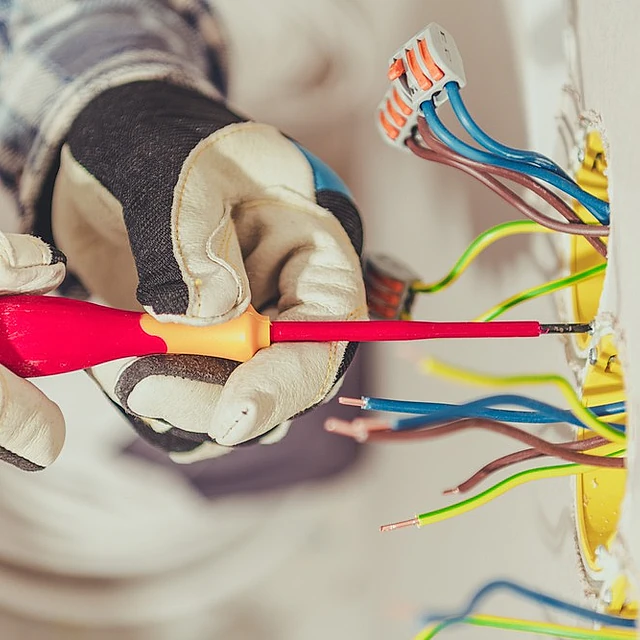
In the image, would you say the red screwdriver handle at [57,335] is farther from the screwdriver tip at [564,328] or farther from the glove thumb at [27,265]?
the screwdriver tip at [564,328]

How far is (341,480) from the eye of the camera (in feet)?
2.08

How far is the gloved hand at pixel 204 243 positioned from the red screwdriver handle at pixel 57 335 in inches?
0.8

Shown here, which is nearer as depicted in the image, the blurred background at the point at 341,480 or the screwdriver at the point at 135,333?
the screwdriver at the point at 135,333

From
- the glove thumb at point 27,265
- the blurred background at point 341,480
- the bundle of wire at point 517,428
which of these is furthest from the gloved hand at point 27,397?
the blurred background at point 341,480

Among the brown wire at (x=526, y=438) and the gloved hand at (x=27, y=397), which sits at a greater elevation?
the gloved hand at (x=27, y=397)

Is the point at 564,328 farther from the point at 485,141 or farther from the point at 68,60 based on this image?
the point at 68,60

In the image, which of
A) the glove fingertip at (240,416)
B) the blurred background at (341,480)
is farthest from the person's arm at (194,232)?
the blurred background at (341,480)

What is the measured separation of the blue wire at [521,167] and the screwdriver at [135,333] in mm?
63

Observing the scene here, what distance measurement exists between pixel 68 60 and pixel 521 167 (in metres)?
0.35

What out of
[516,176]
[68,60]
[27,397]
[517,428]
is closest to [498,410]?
[517,428]

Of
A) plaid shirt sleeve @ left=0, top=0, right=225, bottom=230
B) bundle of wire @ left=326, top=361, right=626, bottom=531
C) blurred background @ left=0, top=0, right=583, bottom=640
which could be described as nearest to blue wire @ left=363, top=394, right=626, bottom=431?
bundle of wire @ left=326, top=361, right=626, bottom=531

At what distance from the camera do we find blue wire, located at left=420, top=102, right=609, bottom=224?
38 centimetres

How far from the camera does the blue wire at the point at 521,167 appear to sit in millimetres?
377

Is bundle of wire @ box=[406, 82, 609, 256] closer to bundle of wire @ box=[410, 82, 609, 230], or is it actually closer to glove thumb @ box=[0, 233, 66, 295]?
bundle of wire @ box=[410, 82, 609, 230]
